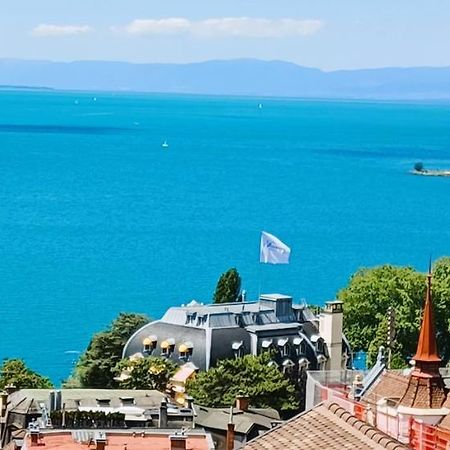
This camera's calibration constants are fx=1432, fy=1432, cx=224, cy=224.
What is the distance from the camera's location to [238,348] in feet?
141

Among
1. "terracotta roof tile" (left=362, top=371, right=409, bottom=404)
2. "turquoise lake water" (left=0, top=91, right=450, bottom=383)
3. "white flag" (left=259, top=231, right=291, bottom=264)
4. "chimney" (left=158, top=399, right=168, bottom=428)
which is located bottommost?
"turquoise lake water" (left=0, top=91, right=450, bottom=383)

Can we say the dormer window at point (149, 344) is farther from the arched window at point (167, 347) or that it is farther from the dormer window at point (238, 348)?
the dormer window at point (238, 348)

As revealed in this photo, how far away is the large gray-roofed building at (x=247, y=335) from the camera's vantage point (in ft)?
140

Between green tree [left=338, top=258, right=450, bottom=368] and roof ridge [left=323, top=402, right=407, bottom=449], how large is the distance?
4018cm

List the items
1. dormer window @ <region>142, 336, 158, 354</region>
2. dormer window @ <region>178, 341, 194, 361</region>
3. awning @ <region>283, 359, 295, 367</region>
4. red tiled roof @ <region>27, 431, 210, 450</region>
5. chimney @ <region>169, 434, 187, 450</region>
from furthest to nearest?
1. dormer window @ <region>142, 336, 158, 354</region>
2. dormer window @ <region>178, 341, 194, 361</region>
3. awning @ <region>283, 359, 295, 367</region>
4. red tiled roof @ <region>27, 431, 210, 450</region>
5. chimney @ <region>169, 434, 187, 450</region>

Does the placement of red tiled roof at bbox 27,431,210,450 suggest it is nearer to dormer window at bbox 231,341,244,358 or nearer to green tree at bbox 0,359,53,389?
green tree at bbox 0,359,53,389

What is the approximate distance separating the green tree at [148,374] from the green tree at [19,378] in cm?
255

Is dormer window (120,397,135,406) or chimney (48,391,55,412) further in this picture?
dormer window (120,397,135,406)

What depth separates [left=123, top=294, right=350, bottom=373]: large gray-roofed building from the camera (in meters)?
42.5

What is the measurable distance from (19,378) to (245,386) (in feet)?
23.6

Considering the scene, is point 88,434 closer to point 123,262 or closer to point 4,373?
point 4,373

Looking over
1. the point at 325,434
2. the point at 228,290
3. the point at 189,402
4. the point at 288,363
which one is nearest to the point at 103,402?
the point at 189,402

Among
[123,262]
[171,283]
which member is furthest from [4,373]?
[123,262]

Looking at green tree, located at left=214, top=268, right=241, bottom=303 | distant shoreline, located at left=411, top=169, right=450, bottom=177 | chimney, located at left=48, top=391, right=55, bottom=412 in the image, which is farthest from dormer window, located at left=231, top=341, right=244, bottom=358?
distant shoreline, located at left=411, top=169, right=450, bottom=177
